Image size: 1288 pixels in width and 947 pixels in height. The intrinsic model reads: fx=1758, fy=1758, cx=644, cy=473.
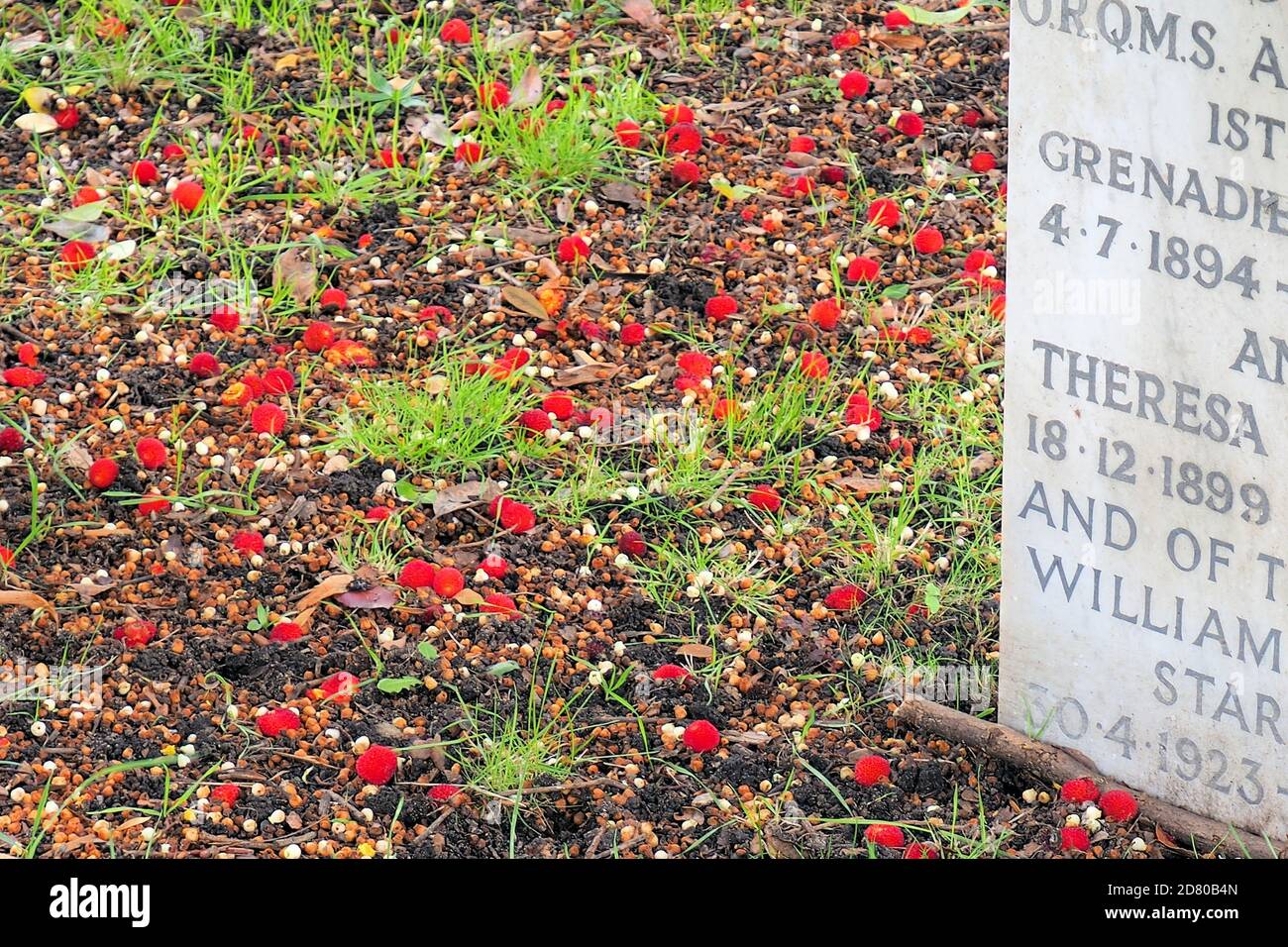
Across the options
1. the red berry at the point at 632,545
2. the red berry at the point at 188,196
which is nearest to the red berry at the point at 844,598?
the red berry at the point at 632,545

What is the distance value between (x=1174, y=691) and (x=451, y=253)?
2222mm

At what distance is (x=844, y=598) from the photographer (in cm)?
355

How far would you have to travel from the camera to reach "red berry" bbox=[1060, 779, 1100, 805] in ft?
10.2

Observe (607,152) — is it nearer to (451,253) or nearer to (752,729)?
(451,253)

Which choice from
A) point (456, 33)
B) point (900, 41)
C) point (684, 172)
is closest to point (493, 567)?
point (684, 172)

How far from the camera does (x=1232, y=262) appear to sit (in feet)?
8.98

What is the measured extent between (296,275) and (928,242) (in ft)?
5.25

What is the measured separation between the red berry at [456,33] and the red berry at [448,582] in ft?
7.15

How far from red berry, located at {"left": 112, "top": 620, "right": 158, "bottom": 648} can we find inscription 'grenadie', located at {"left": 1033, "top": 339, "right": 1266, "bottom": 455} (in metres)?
1.77

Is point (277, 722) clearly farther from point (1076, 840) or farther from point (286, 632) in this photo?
point (1076, 840)

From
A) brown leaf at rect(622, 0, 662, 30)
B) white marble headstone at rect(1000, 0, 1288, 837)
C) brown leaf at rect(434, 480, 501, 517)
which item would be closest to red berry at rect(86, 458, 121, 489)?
brown leaf at rect(434, 480, 501, 517)

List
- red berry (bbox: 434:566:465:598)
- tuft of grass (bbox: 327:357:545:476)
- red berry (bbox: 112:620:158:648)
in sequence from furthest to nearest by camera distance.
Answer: tuft of grass (bbox: 327:357:545:476), red berry (bbox: 434:566:465:598), red berry (bbox: 112:620:158:648)

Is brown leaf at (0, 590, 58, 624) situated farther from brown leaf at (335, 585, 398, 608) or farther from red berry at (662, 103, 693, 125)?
red berry at (662, 103, 693, 125)

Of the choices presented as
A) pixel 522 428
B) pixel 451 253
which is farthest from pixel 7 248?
pixel 522 428
